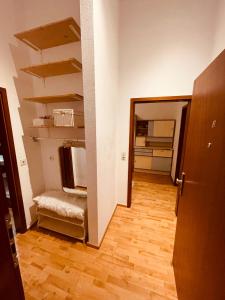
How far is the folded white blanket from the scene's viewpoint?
5.82 feet

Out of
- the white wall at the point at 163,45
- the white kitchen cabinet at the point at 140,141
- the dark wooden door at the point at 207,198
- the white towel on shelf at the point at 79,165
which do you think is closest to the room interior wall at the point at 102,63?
the white wall at the point at 163,45

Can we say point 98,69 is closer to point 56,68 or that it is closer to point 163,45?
point 56,68

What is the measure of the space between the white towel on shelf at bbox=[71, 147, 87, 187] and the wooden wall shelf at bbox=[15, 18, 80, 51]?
1.37 meters

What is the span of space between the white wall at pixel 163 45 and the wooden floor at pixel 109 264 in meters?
2.04

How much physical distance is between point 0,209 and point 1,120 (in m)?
1.41

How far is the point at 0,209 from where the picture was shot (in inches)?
25.2

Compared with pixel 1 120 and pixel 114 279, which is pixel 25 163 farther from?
pixel 114 279

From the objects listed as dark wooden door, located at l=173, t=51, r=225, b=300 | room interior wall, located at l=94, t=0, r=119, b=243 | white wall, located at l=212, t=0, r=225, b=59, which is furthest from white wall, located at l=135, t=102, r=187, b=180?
dark wooden door, located at l=173, t=51, r=225, b=300

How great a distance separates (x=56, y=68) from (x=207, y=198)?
197 cm

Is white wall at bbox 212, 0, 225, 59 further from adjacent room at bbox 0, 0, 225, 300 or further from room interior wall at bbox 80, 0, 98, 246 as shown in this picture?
room interior wall at bbox 80, 0, 98, 246

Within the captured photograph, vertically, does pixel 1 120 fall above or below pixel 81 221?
above

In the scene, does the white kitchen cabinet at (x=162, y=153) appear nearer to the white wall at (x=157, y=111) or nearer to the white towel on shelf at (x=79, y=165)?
the white wall at (x=157, y=111)

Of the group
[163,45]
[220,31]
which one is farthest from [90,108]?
[220,31]

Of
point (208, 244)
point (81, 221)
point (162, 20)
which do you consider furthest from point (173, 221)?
point (162, 20)
